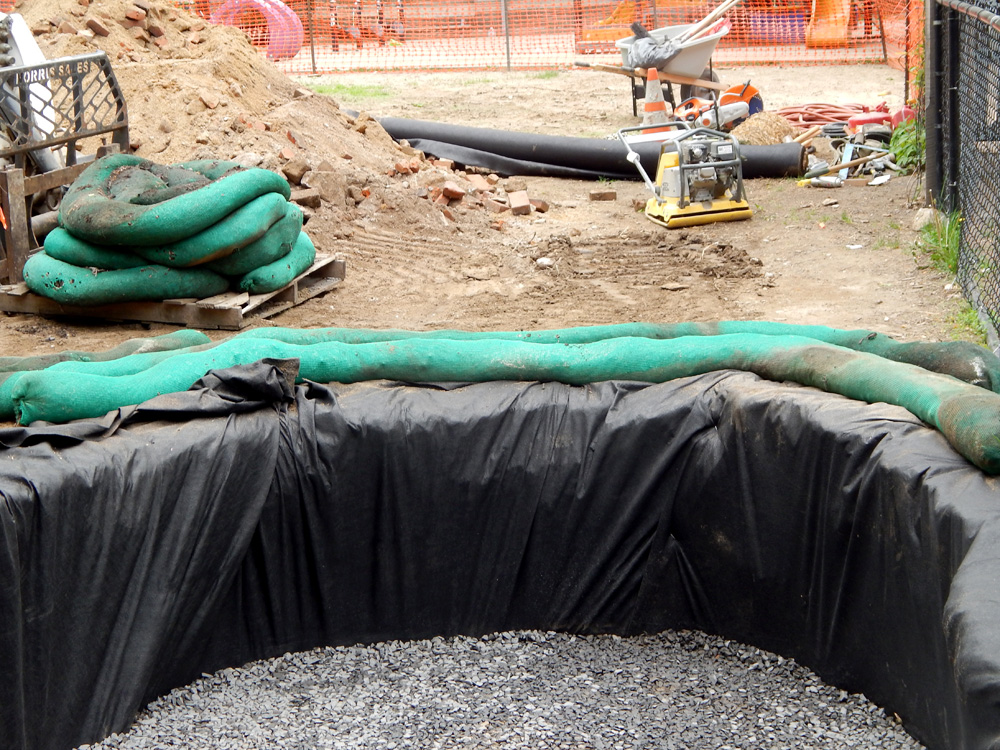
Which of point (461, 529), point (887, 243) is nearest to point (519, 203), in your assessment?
point (887, 243)

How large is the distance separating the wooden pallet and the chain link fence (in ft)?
14.7

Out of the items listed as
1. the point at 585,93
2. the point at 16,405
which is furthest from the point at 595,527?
the point at 585,93

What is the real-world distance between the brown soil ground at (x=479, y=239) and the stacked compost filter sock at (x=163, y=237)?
355mm

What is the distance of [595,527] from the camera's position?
3693 millimetres

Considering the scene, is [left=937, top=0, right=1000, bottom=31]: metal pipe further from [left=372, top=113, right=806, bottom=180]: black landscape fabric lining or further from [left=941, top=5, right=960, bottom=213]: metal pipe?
[left=372, top=113, right=806, bottom=180]: black landscape fabric lining

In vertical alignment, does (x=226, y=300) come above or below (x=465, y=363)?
below

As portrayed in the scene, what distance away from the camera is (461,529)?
3689 mm

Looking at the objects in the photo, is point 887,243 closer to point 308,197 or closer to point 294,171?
point 308,197

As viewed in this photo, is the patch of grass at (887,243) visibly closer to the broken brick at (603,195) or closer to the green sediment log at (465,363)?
the broken brick at (603,195)

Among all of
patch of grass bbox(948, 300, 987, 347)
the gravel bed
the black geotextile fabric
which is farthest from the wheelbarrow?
the gravel bed

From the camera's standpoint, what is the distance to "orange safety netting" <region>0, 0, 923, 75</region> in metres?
17.1

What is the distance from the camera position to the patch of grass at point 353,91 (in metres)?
14.8

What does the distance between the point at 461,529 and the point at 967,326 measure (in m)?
3.91

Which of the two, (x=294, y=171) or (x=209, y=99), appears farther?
(x=209, y=99)
